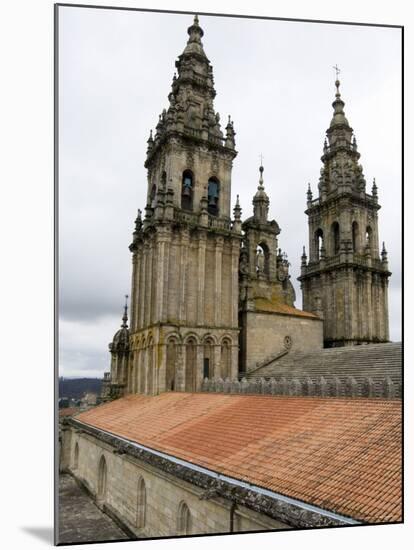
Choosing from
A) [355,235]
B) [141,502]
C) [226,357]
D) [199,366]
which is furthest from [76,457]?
[355,235]

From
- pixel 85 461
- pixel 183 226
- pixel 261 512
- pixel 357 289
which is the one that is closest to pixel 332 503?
pixel 261 512

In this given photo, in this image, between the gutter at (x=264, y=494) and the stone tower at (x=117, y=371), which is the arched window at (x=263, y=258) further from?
the gutter at (x=264, y=494)

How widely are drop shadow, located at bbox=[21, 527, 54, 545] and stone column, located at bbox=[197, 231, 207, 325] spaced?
1836 centimetres

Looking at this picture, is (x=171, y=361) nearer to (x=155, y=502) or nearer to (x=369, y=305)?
(x=155, y=502)

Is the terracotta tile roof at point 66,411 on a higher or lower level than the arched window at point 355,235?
lower

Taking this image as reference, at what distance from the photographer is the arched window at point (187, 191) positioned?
3319 cm

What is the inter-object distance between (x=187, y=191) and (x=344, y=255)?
15.3 meters

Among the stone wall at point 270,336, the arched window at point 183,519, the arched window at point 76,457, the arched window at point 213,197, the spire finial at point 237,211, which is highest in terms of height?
the arched window at point 213,197

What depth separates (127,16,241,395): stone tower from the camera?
2986 cm

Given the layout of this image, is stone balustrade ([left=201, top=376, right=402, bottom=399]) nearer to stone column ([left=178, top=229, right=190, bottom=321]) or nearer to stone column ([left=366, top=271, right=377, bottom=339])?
stone column ([left=178, top=229, right=190, bottom=321])

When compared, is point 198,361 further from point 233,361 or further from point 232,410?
point 232,410

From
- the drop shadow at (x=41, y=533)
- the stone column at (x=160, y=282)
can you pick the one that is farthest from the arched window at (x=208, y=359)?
the drop shadow at (x=41, y=533)

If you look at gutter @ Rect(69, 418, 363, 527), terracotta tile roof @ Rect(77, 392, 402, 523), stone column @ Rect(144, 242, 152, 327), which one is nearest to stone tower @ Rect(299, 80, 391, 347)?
stone column @ Rect(144, 242, 152, 327)

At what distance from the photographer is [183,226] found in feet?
102
